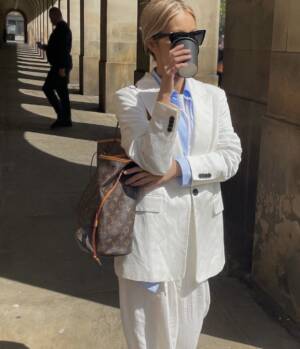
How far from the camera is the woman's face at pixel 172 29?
6.47ft

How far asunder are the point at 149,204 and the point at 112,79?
11.0m

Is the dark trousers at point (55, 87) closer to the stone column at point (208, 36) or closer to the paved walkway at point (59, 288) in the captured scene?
the paved walkway at point (59, 288)

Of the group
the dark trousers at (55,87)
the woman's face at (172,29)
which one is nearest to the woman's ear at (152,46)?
the woman's face at (172,29)

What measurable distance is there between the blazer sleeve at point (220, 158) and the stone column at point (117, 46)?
34.8 feet

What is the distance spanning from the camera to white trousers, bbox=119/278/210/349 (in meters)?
2.25

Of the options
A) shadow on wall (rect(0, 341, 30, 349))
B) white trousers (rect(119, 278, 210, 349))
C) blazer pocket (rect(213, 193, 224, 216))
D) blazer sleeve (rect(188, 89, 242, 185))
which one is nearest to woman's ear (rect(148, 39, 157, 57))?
blazer sleeve (rect(188, 89, 242, 185))

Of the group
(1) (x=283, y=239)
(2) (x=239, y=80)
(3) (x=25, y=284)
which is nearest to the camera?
(1) (x=283, y=239)

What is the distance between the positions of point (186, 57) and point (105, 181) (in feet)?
1.74

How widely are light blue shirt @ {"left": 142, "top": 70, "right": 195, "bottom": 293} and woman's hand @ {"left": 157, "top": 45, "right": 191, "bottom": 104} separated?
0.13 meters

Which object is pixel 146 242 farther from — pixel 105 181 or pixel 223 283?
pixel 223 283

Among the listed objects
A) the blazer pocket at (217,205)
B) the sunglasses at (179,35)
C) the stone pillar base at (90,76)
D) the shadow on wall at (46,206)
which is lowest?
the shadow on wall at (46,206)

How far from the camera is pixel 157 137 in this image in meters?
1.94

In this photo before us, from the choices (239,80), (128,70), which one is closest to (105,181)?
(239,80)

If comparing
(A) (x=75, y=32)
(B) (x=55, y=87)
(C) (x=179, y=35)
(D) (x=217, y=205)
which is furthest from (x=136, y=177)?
(A) (x=75, y=32)
